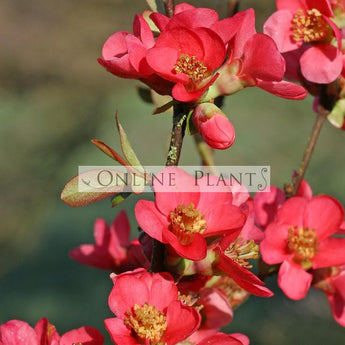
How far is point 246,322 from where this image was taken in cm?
238

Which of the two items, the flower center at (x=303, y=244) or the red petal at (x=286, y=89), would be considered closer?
→ the red petal at (x=286, y=89)

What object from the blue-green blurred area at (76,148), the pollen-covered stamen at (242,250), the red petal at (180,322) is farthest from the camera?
the blue-green blurred area at (76,148)

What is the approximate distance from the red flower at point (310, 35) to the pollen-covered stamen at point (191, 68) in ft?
0.57

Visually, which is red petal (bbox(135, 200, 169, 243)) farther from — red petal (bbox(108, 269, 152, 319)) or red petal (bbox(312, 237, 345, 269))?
red petal (bbox(312, 237, 345, 269))

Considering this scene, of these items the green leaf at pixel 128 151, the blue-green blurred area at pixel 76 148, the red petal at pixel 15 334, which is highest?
the green leaf at pixel 128 151

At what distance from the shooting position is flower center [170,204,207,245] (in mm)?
616

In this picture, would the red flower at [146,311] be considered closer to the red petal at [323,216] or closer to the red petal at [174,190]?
the red petal at [174,190]

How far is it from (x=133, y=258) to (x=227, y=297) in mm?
125

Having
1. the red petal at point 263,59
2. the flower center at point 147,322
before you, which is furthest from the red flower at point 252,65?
the flower center at point 147,322

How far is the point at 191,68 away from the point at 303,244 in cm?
27

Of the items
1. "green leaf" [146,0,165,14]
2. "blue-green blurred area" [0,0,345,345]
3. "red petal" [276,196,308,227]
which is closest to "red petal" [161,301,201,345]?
"red petal" [276,196,308,227]

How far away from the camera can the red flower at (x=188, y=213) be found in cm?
60

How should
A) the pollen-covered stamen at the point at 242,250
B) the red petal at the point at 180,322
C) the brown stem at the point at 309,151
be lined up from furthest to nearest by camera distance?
the brown stem at the point at 309,151 → the pollen-covered stamen at the point at 242,250 → the red petal at the point at 180,322

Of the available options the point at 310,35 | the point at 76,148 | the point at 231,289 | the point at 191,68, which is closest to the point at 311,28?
the point at 310,35
